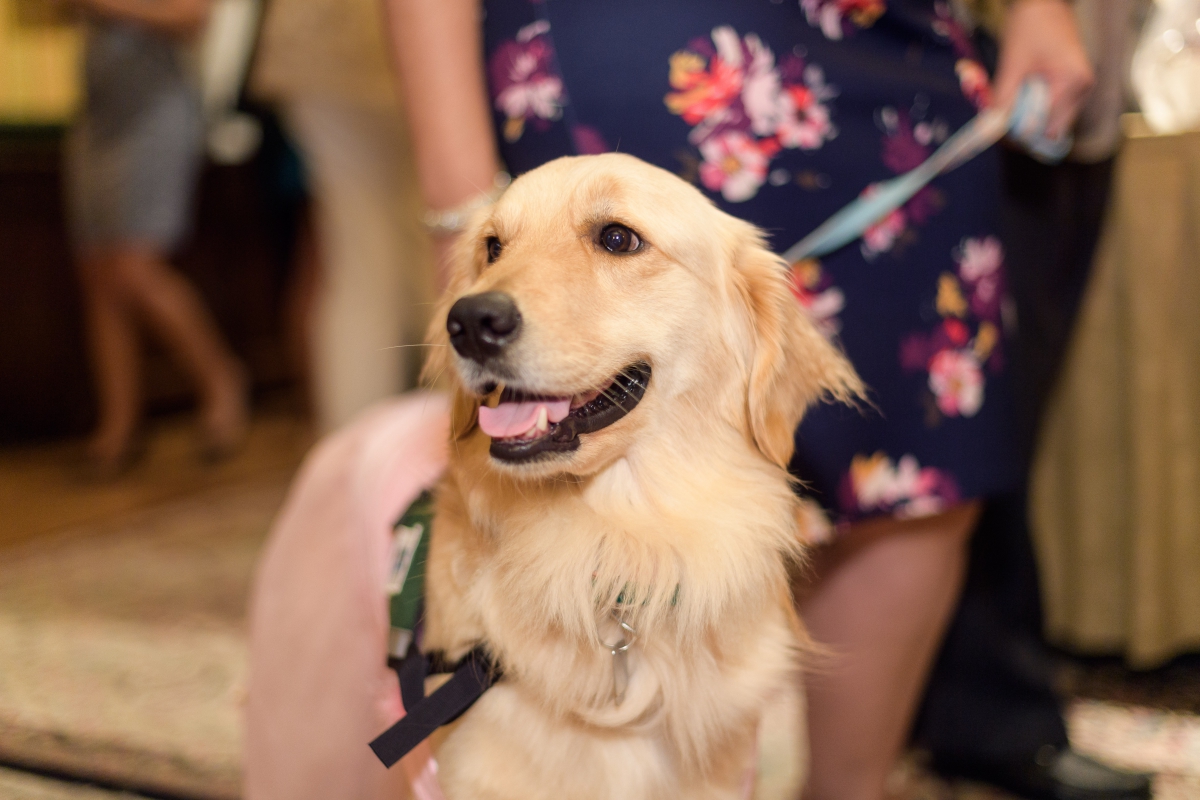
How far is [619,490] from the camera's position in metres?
1.01

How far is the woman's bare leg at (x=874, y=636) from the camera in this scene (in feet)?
4.37

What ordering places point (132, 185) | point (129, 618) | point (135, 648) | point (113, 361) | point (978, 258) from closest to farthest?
point (978, 258) → point (135, 648) → point (129, 618) → point (132, 185) → point (113, 361)

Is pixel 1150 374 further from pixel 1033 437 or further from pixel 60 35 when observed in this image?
pixel 60 35

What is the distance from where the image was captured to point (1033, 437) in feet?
5.59

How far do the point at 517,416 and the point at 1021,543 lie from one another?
126cm

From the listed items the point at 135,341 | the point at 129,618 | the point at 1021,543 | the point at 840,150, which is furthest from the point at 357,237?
the point at 1021,543

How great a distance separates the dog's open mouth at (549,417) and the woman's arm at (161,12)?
2.96 metres

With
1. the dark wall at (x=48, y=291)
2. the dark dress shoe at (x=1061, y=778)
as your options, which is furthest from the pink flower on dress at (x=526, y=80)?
the dark wall at (x=48, y=291)

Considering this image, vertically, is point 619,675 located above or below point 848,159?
below

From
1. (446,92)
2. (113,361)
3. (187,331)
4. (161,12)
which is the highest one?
(161,12)

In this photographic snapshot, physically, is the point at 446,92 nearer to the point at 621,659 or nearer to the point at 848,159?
the point at 848,159

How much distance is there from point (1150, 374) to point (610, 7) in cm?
130

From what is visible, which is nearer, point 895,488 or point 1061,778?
point 895,488

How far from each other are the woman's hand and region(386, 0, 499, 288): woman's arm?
0.86 metres
